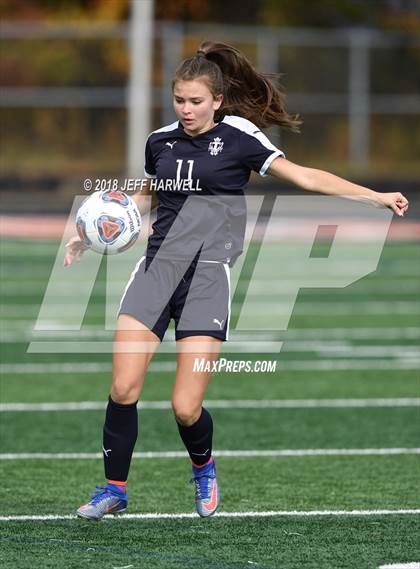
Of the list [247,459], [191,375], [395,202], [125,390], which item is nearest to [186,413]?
[191,375]

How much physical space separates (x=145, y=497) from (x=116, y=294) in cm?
833

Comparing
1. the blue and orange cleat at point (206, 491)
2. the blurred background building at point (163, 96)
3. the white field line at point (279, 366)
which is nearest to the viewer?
the blue and orange cleat at point (206, 491)

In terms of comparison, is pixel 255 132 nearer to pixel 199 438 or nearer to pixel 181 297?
pixel 181 297

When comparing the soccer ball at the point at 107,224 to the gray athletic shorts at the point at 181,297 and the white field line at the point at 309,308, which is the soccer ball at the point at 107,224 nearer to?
the gray athletic shorts at the point at 181,297

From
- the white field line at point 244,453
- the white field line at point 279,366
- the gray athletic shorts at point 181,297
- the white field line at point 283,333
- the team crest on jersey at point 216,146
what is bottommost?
the white field line at point 283,333

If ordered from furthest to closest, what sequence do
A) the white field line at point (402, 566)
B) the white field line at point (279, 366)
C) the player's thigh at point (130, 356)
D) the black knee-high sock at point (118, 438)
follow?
1. the white field line at point (279, 366)
2. the black knee-high sock at point (118, 438)
3. the player's thigh at point (130, 356)
4. the white field line at point (402, 566)

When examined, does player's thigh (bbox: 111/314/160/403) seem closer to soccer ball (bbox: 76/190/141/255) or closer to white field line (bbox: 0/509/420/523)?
soccer ball (bbox: 76/190/141/255)

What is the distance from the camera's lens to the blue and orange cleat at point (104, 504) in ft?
18.2

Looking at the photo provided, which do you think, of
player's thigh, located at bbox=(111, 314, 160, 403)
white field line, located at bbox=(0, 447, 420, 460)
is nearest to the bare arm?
player's thigh, located at bbox=(111, 314, 160, 403)

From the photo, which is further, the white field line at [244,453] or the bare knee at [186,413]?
the white field line at [244,453]

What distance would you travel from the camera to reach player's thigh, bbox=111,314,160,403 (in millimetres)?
5449

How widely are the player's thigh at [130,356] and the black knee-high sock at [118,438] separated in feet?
0.19

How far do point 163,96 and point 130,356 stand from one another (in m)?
23.3

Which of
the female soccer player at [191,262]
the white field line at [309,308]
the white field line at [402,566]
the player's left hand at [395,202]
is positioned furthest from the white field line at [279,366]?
the white field line at [402,566]
